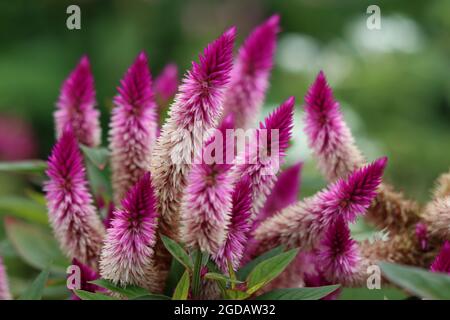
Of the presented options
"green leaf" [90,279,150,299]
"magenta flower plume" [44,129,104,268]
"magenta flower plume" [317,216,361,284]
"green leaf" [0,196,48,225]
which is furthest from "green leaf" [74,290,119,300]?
"green leaf" [0,196,48,225]

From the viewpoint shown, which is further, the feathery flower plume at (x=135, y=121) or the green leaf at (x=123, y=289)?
the feathery flower plume at (x=135, y=121)

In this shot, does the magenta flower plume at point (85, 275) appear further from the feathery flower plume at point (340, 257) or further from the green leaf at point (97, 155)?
the feathery flower plume at point (340, 257)

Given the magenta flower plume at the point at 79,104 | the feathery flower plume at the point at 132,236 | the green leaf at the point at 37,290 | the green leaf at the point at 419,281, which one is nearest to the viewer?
the green leaf at the point at 419,281

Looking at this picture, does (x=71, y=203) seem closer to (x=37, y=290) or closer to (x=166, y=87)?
(x=37, y=290)

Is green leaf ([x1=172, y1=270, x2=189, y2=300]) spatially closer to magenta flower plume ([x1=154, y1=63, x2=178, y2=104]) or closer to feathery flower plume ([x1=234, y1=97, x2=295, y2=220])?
feathery flower plume ([x1=234, y1=97, x2=295, y2=220])

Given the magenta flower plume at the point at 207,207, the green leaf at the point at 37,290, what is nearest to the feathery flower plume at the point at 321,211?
the magenta flower plume at the point at 207,207
